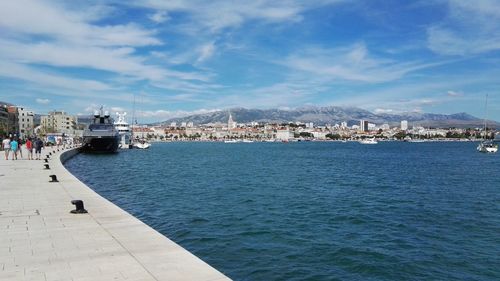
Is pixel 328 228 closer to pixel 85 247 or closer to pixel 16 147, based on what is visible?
pixel 85 247

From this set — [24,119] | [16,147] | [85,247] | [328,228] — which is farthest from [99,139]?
[24,119]

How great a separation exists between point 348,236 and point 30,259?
976 cm

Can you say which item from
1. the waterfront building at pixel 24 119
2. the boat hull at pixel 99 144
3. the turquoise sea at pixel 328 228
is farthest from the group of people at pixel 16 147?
the waterfront building at pixel 24 119

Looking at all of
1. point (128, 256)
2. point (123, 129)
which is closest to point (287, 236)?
point (128, 256)

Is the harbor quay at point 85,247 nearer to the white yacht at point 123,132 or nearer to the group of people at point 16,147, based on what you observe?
the group of people at point 16,147

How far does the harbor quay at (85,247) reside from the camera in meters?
6.18

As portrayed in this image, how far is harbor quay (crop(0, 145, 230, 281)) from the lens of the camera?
6176 millimetres

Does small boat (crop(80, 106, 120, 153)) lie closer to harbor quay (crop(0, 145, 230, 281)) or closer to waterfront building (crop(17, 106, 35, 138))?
harbor quay (crop(0, 145, 230, 281))

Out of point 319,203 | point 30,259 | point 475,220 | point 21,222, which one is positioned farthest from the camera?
point 319,203

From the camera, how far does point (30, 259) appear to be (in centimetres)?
690

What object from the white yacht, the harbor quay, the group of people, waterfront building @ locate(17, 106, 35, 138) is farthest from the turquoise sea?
waterfront building @ locate(17, 106, 35, 138)

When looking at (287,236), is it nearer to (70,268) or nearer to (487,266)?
(487,266)

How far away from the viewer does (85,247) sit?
7617 mm

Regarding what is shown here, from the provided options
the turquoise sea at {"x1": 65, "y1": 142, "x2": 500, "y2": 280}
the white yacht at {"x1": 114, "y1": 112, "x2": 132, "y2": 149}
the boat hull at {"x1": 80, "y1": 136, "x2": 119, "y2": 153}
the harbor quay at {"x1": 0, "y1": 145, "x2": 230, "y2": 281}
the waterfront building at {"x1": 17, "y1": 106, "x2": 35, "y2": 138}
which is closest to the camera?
the harbor quay at {"x1": 0, "y1": 145, "x2": 230, "y2": 281}
